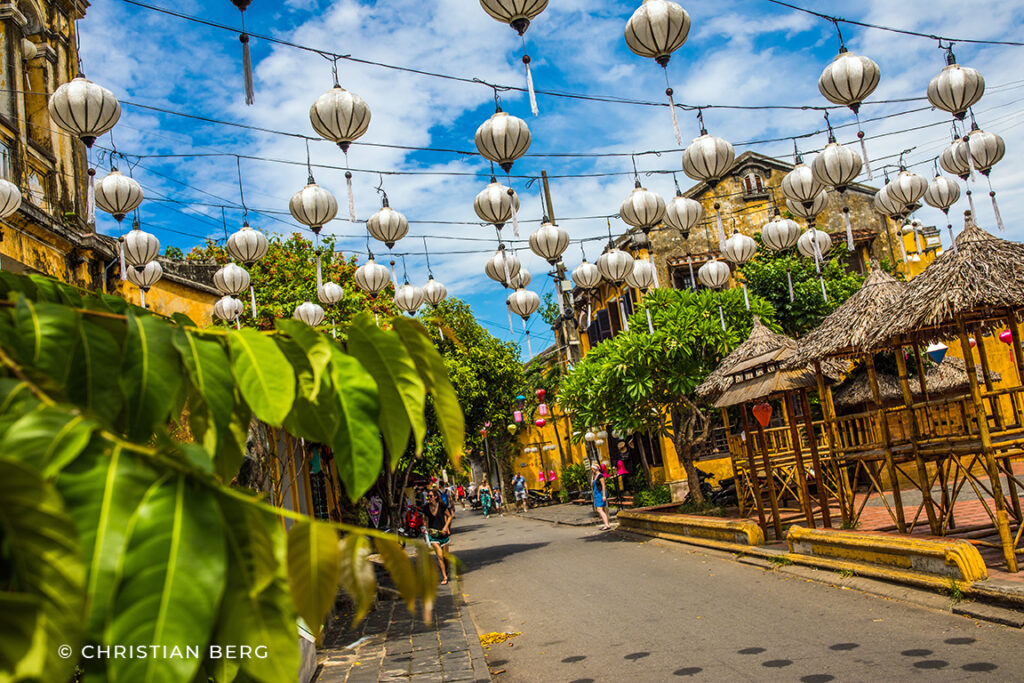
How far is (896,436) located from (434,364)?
18.4 m

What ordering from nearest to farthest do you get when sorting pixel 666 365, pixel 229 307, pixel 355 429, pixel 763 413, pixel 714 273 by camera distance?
pixel 355 429 → pixel 763 413 → pixel 229 307 → pixel 714 273 → pixel 666 365

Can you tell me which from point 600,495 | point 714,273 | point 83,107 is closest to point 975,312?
point 714,273

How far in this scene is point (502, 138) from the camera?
22.7 ft

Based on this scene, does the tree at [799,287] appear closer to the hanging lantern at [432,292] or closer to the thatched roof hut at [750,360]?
the thatched roof hut at [750,360]

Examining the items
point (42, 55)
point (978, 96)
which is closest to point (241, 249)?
point (42, 55)

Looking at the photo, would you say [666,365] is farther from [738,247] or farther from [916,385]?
[916,385]

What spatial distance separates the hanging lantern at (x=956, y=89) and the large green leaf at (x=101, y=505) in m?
8.88

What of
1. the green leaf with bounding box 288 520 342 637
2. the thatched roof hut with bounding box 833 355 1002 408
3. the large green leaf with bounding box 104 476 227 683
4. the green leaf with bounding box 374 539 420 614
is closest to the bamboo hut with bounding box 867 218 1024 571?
the green leaf with bounding box 374 539 420 614

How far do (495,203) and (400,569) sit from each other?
25.3ft

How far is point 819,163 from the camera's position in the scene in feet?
29.8

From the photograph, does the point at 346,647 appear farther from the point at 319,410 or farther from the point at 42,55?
the point at 42,55

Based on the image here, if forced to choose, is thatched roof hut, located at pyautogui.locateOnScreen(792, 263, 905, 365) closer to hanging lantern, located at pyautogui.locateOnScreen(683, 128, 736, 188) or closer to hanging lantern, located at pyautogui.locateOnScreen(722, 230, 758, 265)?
→ hanging lantern, located at pyautogui.locateOnScreen(722, 230, 758, 265)

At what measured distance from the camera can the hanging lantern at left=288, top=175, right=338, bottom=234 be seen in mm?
8000

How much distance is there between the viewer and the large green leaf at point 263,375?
3.59 ft
